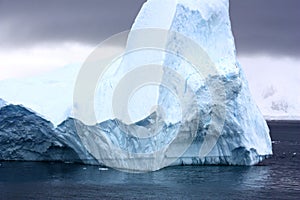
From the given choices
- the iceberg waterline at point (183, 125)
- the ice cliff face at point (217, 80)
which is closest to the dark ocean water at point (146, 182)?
the iceberg waterline at point (183, 125)

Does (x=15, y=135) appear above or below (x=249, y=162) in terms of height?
above

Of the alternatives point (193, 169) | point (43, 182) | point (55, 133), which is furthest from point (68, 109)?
point (193, 169)

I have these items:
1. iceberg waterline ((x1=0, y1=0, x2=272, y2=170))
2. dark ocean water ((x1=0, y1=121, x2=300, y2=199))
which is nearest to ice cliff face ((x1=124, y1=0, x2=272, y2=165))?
iceberg waterline ((x1=0, y1=0, x2=272, y2=170))

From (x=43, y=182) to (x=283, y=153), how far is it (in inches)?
846

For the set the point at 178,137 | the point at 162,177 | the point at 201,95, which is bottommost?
the point at 162,177

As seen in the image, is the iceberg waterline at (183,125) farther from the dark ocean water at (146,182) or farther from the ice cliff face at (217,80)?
the dark ocean water at (146,182)

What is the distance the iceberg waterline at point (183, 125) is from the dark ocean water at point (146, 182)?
74 cm

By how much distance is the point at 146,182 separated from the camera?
920 inches

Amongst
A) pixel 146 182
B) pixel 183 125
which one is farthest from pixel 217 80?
pixel 146 182

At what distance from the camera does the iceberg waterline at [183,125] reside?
26.0 m

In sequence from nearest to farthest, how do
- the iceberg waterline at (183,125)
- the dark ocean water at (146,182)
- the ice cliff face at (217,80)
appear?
the dark ocean water at (146,182), the iceberg waterline at (183,125), the ice cliff face at (217,80)

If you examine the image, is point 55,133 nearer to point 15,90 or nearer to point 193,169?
point 15,90

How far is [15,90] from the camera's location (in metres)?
29.1

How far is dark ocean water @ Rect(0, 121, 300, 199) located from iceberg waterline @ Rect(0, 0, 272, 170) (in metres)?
0.74
